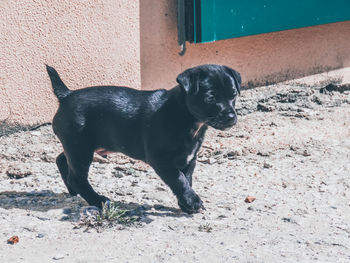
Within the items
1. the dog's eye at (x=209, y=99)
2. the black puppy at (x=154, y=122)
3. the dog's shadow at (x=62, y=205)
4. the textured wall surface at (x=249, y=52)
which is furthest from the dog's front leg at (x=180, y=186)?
the textured wall surface at (x=249, y=52)

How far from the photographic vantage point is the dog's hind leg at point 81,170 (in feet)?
13.1

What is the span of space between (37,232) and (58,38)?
7.04ft

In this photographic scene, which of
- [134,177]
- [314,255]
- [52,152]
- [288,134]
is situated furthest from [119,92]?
[288,134]

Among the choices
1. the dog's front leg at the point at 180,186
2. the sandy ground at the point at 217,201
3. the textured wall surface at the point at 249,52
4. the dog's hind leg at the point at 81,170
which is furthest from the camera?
the textured wall surface at the point at 249,52

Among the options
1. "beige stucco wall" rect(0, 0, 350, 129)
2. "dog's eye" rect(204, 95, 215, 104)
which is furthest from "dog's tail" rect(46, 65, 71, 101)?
"beige stucco wall" rect(0, 0, 350, 129)

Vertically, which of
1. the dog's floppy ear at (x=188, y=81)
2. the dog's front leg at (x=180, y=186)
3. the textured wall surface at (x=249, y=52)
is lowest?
the dog's front leg at (x=180, y=186)

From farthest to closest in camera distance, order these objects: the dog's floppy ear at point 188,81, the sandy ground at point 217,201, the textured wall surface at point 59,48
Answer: the textured wall surface at point 59,48 < the dog's floppy ear at point 188,81 < the sandy ground at point 217,201

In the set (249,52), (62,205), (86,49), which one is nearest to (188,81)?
(62,205)

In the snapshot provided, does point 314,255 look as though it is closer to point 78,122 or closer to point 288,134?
point 78,122

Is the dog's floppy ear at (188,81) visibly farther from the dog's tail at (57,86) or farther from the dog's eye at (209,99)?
the dog's tail at (57,86)

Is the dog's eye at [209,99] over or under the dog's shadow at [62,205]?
over

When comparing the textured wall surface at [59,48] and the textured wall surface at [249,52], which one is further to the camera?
the textured wall surface at [249,52]

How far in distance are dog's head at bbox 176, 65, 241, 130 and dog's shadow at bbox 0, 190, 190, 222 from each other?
0.73 m

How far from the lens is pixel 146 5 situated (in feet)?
18.4
